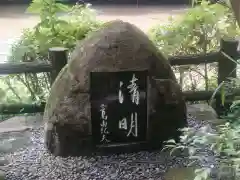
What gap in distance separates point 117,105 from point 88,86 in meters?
0.22

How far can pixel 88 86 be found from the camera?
2490 millimetres

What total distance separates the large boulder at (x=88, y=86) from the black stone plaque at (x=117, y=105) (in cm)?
3

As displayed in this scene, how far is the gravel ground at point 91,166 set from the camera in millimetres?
2361

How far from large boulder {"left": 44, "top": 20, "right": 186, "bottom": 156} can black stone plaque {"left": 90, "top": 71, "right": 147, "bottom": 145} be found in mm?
34

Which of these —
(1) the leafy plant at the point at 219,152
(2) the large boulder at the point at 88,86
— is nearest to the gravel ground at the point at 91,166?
(2) the large boulder at the point at 88,86

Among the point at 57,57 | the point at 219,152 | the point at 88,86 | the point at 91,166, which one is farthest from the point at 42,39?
the point at 219,152

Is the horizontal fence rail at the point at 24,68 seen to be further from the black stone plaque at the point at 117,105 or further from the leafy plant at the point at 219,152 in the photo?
the leafy plant at the point at 219,152

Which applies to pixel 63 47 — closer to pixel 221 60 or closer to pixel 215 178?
pixel 221 60

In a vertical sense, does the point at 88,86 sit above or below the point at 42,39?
below

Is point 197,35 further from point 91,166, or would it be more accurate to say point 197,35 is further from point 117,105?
point 91,166

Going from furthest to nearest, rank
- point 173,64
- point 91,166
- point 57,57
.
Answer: point 173,64, point 57,57, point 91,166

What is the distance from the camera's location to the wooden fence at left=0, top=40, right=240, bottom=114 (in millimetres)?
3004

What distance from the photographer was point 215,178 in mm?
1680

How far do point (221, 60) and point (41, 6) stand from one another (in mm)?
1509
